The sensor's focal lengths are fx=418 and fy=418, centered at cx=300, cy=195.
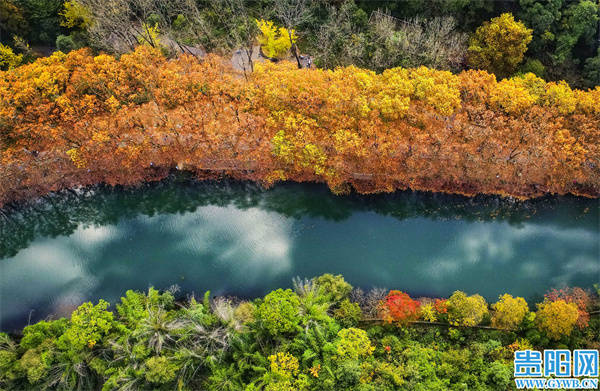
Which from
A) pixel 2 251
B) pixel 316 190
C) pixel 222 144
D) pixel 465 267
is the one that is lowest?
pixel 465 267

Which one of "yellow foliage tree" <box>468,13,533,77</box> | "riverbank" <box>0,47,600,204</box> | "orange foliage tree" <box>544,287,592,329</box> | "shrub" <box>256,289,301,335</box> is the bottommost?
"orange foliage tree" <box>544,287,592,329</box>

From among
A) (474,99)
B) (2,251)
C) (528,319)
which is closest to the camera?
(528,319)

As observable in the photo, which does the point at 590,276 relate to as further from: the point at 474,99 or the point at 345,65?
the point at 345,65

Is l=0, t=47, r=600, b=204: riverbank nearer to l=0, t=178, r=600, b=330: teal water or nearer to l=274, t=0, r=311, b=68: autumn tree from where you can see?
l=0, t=178, r=600, b=330: teal water

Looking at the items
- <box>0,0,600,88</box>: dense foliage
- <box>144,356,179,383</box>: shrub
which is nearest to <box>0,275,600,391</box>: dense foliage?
<box>144,356,179,383</box>: shrub

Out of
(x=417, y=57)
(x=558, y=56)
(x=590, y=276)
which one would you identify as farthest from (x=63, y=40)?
(x=590, y=276)

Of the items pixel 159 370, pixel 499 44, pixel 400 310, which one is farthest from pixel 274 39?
pixel 159 370

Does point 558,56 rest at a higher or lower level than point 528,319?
higher
